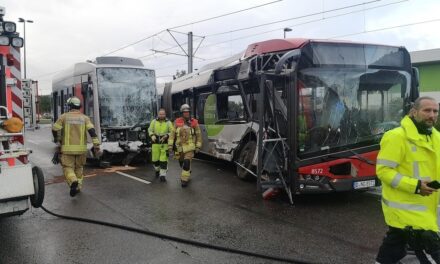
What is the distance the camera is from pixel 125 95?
38.7ft

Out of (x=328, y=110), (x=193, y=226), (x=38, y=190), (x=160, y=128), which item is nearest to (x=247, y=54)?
(x=328, y=110)

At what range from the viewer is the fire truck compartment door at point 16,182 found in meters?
4.55

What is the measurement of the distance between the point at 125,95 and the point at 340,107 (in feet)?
22.2

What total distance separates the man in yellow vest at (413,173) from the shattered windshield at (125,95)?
30.3ft

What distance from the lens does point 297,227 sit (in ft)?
18.9

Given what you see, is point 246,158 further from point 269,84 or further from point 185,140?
point 269,84

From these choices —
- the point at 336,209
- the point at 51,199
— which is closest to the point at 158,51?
the point at 51,199

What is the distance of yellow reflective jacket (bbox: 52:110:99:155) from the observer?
A: 24.9 ft

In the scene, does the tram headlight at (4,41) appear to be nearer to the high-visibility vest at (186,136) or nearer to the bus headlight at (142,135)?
the high-visibility vest at (186,136)

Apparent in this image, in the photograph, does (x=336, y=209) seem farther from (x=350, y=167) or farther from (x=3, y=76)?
(x=3, y=76)

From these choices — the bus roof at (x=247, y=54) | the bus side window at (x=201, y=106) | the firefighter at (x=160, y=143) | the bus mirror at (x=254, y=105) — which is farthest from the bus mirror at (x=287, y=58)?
the bus side window at (x=201, y=106)

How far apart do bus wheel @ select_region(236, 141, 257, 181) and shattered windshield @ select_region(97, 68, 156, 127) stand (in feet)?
12.8

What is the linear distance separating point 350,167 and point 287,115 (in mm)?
1318

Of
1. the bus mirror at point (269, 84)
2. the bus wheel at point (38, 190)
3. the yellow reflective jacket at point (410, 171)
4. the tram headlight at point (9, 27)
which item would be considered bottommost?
the bus wheel at point (38, 190)
